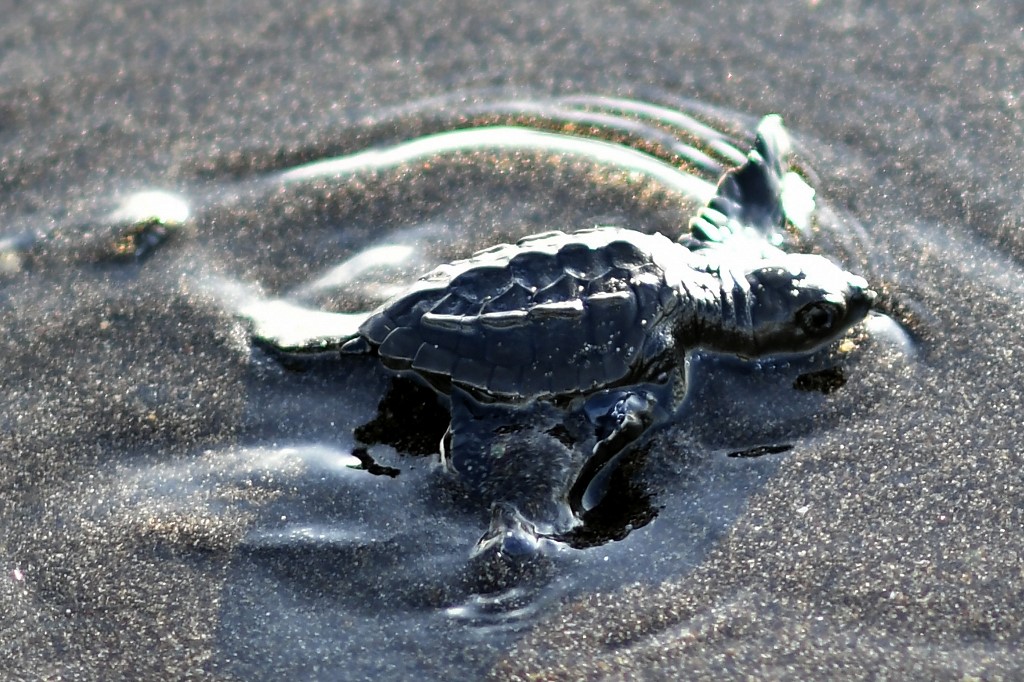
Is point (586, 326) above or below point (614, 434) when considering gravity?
above

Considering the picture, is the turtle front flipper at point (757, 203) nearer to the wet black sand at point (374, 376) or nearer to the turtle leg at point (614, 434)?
the wet black sand at point (374, 376)

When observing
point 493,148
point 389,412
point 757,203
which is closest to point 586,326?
point 389,412

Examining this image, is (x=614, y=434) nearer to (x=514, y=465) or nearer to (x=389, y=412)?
(x=514, y=465)

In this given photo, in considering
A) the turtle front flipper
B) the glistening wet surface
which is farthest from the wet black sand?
the turtle front flipper

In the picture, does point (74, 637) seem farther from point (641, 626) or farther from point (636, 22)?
point (636, 22)

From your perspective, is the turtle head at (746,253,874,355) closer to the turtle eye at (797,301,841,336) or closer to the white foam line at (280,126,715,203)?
the turtle eye at (797,301,841,336)
